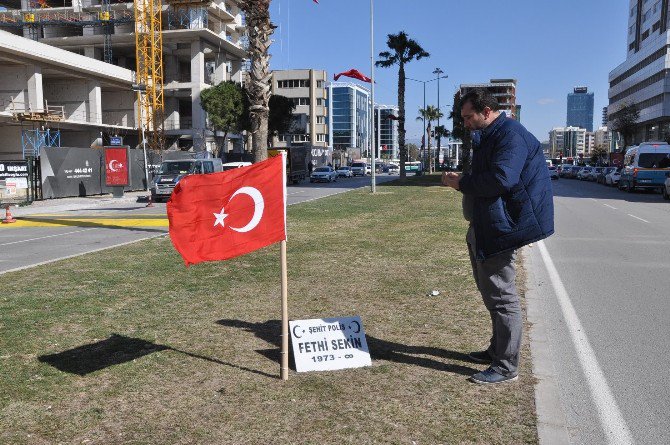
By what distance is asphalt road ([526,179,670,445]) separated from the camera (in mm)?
4031

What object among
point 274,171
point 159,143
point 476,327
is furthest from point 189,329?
point 159,143

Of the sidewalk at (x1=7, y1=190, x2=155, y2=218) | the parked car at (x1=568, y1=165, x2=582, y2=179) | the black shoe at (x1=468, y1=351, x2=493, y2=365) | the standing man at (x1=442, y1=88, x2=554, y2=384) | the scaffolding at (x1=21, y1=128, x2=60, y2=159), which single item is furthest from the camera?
the parked car at (x1=568, y1=165, x2=582, y2=179)

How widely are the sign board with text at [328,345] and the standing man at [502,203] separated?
0.95 meters

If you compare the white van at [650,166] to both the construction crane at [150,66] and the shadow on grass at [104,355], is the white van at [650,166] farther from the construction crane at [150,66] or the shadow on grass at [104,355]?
the construction crane at [150,66]

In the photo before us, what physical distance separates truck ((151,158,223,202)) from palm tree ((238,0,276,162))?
1388 centimetres

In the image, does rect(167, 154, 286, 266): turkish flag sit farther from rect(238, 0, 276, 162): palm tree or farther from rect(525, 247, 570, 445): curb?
rect(238, 0, 276, 162): palm tree

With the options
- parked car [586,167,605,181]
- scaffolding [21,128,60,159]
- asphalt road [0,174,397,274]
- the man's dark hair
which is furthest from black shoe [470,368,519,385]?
parked car [586,167,605,181]

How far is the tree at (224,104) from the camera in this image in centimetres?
5747

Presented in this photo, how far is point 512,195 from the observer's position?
430 centimetres

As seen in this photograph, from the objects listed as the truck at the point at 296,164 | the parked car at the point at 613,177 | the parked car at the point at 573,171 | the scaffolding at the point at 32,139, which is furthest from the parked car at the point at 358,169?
the scaffolding at the point at 32,139

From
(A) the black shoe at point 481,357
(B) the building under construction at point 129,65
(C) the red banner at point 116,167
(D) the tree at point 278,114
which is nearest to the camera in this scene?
(A) the black shoe at point 481,357

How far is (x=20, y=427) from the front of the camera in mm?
3756

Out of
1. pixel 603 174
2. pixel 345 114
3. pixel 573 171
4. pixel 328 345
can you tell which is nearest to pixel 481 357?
pixel 328 345

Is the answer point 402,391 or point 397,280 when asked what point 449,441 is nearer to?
point 402,391
